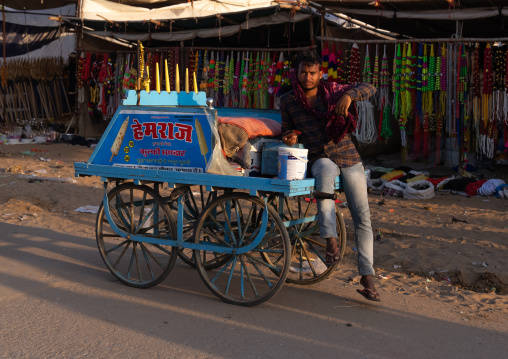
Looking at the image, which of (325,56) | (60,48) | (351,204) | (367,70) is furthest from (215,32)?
(351,204)

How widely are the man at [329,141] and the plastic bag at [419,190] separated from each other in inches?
179

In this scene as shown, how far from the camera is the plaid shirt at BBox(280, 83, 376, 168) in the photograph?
4273 millimetres

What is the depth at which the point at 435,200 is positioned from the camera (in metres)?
8.56

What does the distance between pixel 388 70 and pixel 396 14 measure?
0.98 m

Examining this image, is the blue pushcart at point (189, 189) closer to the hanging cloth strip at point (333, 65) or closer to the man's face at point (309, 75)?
the man's face at point (309, 75)

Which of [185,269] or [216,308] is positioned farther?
[185,269]

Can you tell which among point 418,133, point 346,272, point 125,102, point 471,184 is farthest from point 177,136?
point 418,133

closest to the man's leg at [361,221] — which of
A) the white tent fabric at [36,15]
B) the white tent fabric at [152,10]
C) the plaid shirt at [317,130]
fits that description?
the plaid shirt at [317,130]

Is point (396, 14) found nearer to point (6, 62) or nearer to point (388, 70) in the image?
point (388, 70)

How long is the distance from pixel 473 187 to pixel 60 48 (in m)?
13.2

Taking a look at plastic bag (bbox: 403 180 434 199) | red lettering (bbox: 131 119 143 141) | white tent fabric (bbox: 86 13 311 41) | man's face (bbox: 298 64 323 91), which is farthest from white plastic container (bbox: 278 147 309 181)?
white tent fabric (bbox: 86 13 311 41)

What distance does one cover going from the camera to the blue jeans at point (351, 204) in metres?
4.07

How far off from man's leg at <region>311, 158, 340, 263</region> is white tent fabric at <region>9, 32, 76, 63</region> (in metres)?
14.7

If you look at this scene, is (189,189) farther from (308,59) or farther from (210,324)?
(308,59)
